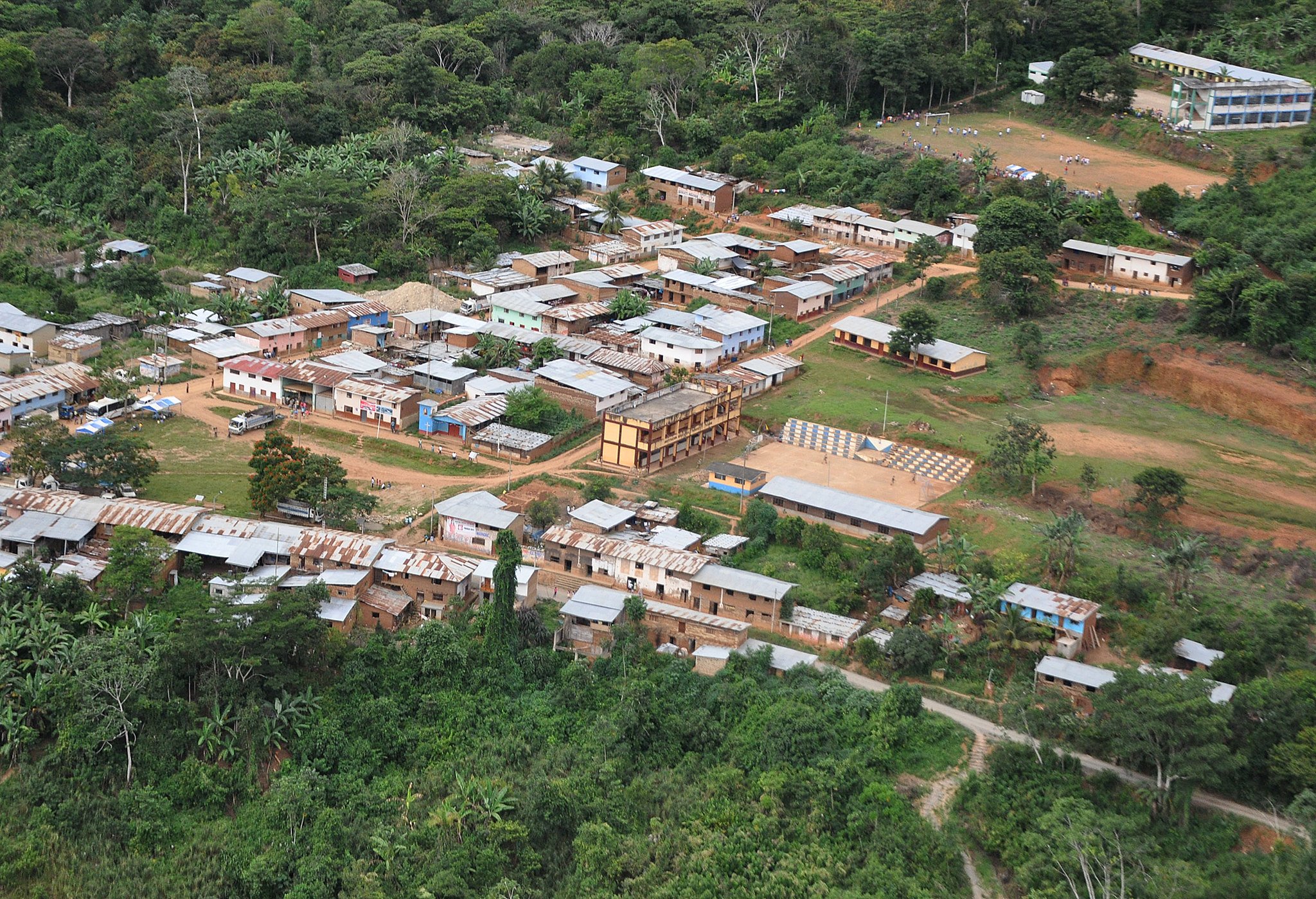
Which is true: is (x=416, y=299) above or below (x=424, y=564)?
above

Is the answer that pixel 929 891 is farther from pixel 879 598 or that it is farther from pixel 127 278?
pixel 127 278

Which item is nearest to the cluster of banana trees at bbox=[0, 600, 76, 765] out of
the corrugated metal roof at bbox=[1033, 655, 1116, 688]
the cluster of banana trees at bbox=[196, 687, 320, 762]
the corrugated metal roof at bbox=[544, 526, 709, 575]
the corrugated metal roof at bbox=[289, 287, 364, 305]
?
the cluster of banana trees at bbox=[196, 687, 320, 762]

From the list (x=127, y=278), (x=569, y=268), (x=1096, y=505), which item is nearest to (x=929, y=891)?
(x=1096, y=505)

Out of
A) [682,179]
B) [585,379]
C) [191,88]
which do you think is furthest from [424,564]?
[191,88]

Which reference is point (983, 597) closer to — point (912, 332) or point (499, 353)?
point (912, 332)

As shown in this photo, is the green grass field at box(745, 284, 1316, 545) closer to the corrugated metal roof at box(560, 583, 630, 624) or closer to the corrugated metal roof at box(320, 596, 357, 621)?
the corrugated metal roof at box(560, 583, 630, 624)

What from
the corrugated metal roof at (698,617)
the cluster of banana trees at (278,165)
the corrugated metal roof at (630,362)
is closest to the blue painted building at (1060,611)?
the corrugated metal roof at (698,617)
